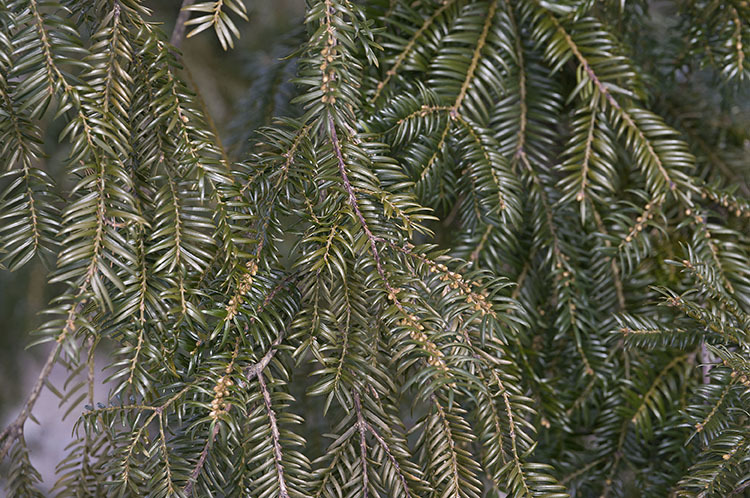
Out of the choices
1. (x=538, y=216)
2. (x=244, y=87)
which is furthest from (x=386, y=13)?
(x=244, y=87)

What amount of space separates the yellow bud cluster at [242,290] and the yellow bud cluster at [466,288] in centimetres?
12

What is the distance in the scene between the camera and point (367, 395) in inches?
17.3

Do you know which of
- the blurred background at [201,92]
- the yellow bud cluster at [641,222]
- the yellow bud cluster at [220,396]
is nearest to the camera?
the yellow bud cluster at [220,396]

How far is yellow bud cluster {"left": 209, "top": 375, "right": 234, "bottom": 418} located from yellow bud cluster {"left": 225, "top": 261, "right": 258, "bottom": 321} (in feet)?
0.13

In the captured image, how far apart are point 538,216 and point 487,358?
0.28m

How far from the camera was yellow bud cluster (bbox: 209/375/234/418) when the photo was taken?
379mm

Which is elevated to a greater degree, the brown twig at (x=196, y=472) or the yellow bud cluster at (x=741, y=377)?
the yellow bud cluster at (x=741, y=377)

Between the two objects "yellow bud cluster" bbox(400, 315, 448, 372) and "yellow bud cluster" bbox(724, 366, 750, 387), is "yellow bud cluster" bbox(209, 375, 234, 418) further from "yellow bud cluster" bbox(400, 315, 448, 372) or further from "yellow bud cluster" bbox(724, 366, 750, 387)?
"yellow bud cluster" bbox(724, 366, 750, 387)

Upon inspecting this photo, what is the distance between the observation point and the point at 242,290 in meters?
0.41

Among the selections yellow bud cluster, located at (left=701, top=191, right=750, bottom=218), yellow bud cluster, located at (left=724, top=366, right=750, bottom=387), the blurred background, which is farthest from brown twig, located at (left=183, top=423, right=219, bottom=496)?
the blurred background

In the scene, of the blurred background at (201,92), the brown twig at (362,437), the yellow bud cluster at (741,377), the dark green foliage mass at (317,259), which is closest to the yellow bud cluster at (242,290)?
the dark green foliage mass at (317,259)

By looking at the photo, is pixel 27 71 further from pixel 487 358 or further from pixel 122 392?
pixel 487 358

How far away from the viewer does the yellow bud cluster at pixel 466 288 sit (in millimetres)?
421

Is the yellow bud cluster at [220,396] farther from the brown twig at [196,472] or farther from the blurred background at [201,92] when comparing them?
the blurred background at [201,92]
